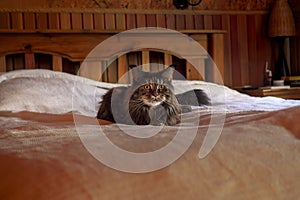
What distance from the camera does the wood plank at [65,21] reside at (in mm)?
2577

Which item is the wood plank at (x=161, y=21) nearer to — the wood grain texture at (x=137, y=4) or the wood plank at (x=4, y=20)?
the wood grain texture at (x=137, y=4)

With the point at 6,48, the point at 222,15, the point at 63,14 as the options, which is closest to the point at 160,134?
the point at 6,48

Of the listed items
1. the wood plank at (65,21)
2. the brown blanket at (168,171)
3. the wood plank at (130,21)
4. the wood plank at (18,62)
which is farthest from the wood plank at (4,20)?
the brown blanket at (168,171)

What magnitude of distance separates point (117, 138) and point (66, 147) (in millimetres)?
122

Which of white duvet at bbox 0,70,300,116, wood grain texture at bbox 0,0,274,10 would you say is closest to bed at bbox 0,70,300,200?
white duvet at bbox 0,70,300,116

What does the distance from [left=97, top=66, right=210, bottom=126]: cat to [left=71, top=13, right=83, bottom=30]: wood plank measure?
121 cm

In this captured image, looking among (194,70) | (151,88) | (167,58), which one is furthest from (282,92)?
(151,88)

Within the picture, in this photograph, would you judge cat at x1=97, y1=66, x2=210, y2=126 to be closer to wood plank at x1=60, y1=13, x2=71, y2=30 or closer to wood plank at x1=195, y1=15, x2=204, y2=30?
wood plank at x1=60, y1=13, x2=71, y2=30

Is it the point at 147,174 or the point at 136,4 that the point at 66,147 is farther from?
the point at 136,4

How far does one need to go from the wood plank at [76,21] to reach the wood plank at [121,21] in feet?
0.92

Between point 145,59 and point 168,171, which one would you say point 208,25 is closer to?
point 145,59

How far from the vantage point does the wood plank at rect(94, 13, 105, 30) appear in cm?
267

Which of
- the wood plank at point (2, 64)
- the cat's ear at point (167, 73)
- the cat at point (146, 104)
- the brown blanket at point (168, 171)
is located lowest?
the brown blanket at point (168, 171)

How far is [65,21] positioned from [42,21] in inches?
6.3
